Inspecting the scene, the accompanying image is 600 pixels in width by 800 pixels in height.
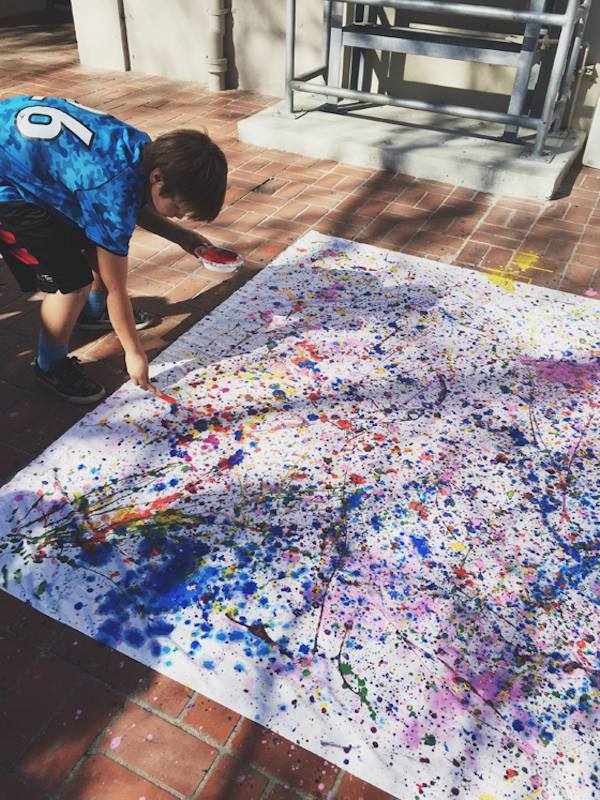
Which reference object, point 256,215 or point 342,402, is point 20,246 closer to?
point 342,402

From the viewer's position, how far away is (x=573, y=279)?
3164 mm

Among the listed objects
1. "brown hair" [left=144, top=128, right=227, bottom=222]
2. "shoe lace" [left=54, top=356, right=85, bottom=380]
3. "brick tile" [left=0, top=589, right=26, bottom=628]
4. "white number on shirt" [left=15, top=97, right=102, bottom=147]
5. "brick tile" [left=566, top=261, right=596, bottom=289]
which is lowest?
"brick tile" [left=0, top=589, right=26, bottom=628]

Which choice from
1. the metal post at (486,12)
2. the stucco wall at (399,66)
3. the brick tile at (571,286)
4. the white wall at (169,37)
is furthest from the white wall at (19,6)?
the brick tile at (571,286)

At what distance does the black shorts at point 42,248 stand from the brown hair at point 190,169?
0.38 meters

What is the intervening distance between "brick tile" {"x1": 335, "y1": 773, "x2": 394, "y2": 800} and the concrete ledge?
10.7 feet

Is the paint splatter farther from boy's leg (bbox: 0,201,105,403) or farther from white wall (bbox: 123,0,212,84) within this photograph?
white wall (bbox: 123,0,212,84)

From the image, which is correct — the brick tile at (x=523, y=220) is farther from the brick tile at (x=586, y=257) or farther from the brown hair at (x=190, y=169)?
the brown hair at (x=190, y=169)

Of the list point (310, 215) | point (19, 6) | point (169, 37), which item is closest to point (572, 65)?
point (310, 215)

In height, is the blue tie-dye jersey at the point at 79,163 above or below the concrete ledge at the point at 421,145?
above

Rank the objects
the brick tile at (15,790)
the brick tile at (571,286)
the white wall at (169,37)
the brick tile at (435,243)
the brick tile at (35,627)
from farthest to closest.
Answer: the white wall at (169,37)
the brick tile at (435,243)
the brick tile at (571,286)
the brick tile at (35,627)
the brick tile at (15,790)

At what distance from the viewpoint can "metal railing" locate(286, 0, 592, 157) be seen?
3430 millimetres

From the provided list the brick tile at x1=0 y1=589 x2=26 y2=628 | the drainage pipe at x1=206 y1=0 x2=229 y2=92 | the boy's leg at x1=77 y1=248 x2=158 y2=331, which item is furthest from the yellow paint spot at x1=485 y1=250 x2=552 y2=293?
the drainage pipe at x1=206 y1=0 x2=229 y2=92

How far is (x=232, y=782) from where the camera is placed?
143cm

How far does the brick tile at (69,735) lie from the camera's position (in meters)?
1.44
